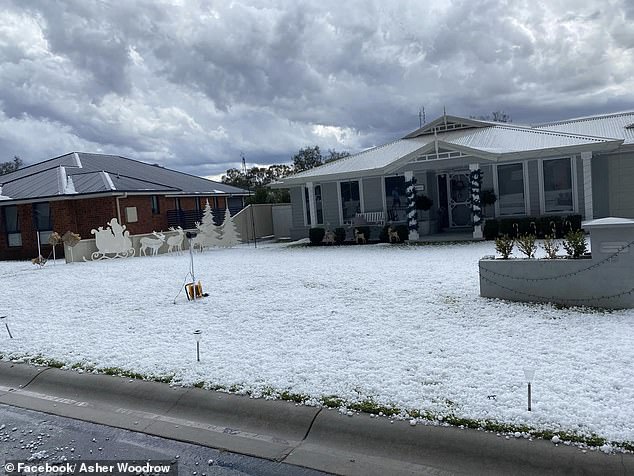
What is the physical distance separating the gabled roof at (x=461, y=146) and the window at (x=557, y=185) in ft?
2.57

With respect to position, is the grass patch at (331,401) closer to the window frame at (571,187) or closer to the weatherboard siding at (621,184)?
the window frame at (571,187)

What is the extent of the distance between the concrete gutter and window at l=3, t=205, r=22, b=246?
67.3 feet

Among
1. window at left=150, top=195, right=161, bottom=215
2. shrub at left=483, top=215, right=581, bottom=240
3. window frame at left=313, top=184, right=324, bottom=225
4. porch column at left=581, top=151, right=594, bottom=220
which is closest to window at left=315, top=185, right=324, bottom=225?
window frame at left=313, top=184, right=324, bottom=225

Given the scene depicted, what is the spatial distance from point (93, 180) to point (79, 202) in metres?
1.32

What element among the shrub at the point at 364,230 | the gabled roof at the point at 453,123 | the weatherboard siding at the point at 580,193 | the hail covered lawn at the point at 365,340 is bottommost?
the hail covered lawn at the point at 365,340

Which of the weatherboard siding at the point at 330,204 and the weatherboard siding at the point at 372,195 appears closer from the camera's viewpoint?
the weatherboard siding at the point at 372,195

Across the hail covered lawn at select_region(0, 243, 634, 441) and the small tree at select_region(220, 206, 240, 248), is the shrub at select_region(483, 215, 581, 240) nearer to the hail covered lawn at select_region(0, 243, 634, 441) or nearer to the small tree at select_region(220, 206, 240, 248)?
the hail covered lawn at select_region(0, 243, 634, 441)

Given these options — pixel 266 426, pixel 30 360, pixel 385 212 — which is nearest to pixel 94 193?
pixel 385 212

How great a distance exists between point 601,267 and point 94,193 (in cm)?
1946

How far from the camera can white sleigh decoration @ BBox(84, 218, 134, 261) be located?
19109mm

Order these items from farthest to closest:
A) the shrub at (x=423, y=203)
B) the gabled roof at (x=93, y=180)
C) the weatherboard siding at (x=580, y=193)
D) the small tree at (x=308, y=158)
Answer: the small tree at (x=308, y=158), the gabled roof at (x=93, y=180), the shrub at (x=423, y=203), the weatherboard siding at (x=580, y=193)

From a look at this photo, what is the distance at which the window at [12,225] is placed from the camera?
24.3 m

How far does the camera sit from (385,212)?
20.7 metres

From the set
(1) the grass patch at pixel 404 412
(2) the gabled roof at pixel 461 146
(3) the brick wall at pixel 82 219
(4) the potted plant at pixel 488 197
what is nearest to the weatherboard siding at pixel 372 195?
(2) the gabled roof at pixel 461 146
